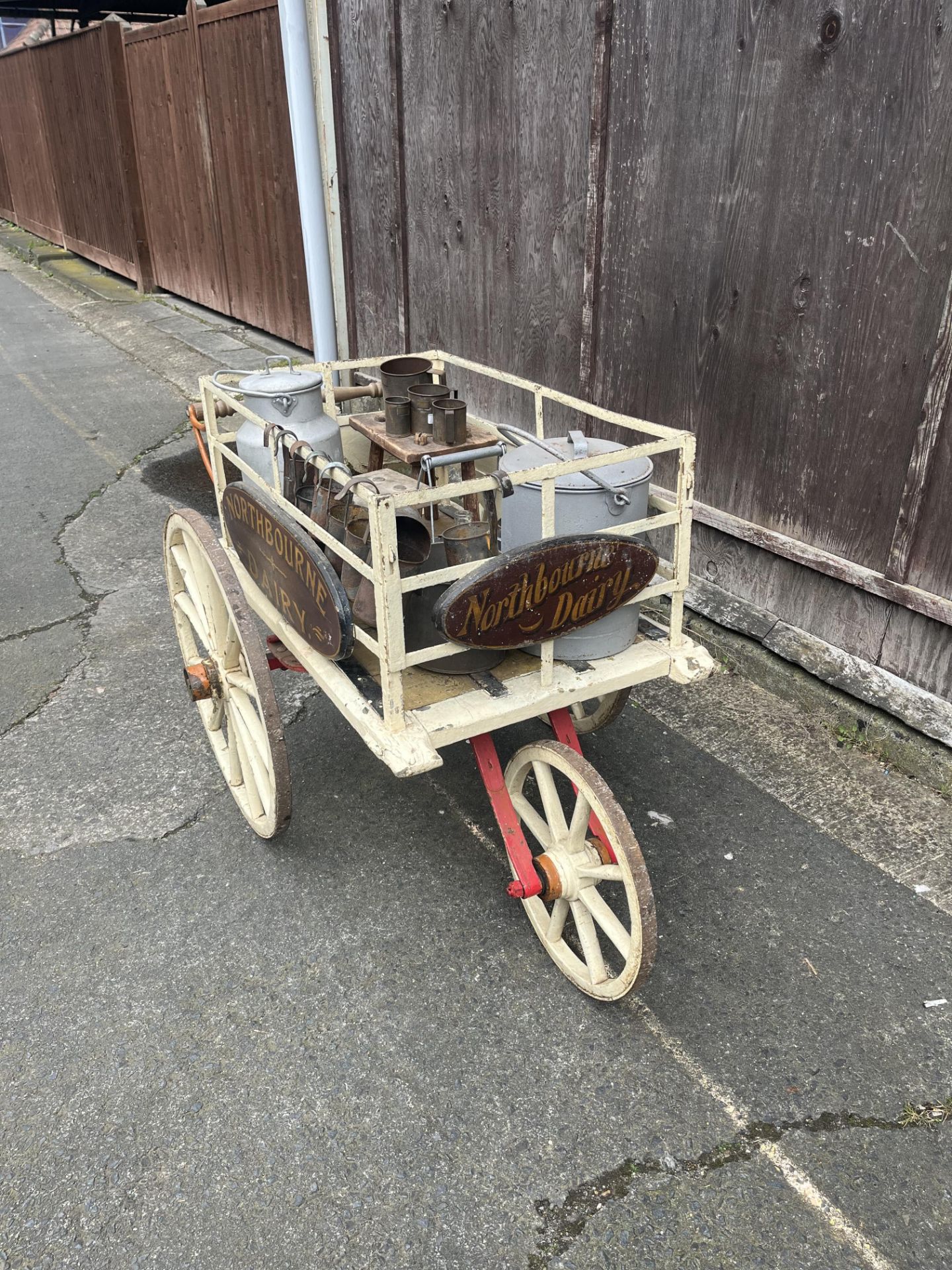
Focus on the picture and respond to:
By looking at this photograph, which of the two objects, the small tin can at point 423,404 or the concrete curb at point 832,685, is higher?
the small tin can at point 423,404

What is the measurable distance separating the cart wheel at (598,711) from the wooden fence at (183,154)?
565cm

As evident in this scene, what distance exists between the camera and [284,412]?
2.91 m

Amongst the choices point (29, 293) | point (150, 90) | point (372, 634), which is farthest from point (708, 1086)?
point (29, 293)

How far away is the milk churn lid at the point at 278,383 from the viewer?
288 cm

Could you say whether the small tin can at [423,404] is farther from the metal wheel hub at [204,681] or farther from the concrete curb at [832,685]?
the concrete curb at [832,685]

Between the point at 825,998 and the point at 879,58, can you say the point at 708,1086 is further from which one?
the point at 879,58

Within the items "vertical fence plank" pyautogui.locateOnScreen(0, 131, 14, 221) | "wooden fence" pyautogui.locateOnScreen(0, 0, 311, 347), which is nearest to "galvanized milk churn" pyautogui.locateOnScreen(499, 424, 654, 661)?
"wooden fence" pyautogui.locateOnScreen(0, 0, 311, 347)

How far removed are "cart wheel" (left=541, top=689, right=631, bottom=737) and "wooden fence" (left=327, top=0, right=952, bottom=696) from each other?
3.10 ft

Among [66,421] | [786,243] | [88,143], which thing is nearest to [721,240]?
[786,243]

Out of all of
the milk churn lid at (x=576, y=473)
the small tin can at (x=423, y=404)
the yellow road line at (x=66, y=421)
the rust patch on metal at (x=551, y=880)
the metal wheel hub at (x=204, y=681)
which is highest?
the small tin can at (x=423, y=404)

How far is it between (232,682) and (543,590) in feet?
4.17

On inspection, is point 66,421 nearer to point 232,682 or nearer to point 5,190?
point 232,682

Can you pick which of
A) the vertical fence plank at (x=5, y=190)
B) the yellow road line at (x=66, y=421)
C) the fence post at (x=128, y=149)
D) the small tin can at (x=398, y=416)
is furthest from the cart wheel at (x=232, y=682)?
the vertical fence plank at (x=5, y=190)

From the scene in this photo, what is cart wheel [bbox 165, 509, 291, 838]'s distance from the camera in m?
2.65
